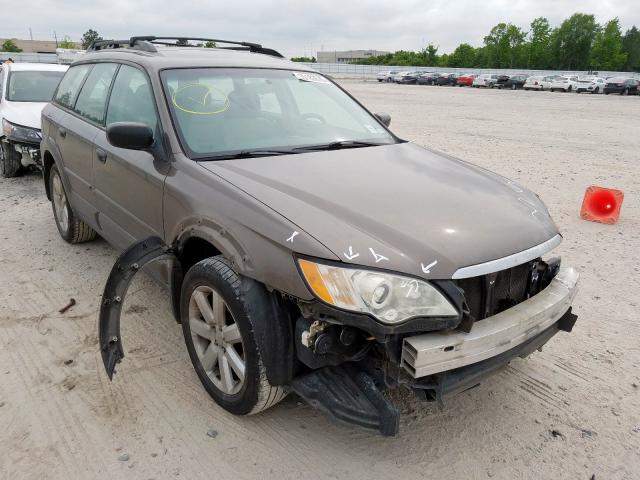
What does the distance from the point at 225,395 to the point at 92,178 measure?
6.91 ft

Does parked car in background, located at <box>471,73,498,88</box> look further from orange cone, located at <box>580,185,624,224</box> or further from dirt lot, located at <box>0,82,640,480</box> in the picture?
dirt lot, located at <box>0,82,640,480</box>

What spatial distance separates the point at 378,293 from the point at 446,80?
2005 inches

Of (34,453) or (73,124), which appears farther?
(73,124)

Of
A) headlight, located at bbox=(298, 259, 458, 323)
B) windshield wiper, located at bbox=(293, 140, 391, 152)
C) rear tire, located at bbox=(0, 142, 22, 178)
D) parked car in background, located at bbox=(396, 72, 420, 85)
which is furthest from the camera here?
parked car in background, located at bbox=(396, 72, 420, 85)

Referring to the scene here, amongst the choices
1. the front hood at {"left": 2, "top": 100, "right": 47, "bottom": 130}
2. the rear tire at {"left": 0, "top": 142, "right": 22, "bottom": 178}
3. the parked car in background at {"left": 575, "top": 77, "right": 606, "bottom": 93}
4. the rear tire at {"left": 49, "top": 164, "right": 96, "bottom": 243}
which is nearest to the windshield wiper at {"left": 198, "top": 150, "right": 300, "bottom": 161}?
the rear tire at {"left": 49, "top": 164, "right": 96, "bottom": 243}

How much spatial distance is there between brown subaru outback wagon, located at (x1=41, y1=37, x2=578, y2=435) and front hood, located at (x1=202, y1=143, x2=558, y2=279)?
0.03 feet

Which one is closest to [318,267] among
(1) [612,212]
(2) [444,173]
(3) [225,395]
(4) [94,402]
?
(3) [225,395]

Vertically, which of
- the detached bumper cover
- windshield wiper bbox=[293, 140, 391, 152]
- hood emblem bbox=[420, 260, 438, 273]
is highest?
windshield wiper bbox=[293, 140, 391, 152]

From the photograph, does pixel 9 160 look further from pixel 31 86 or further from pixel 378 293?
pixel 378 293

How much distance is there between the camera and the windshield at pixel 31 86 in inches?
313

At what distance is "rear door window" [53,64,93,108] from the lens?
14.5 ft

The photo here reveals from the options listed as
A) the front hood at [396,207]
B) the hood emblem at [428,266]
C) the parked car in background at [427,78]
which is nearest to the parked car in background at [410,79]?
the parked car in background at [427,78]

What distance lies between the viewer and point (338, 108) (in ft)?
12.5

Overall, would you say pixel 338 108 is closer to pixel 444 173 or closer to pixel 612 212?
pixel 444 173
